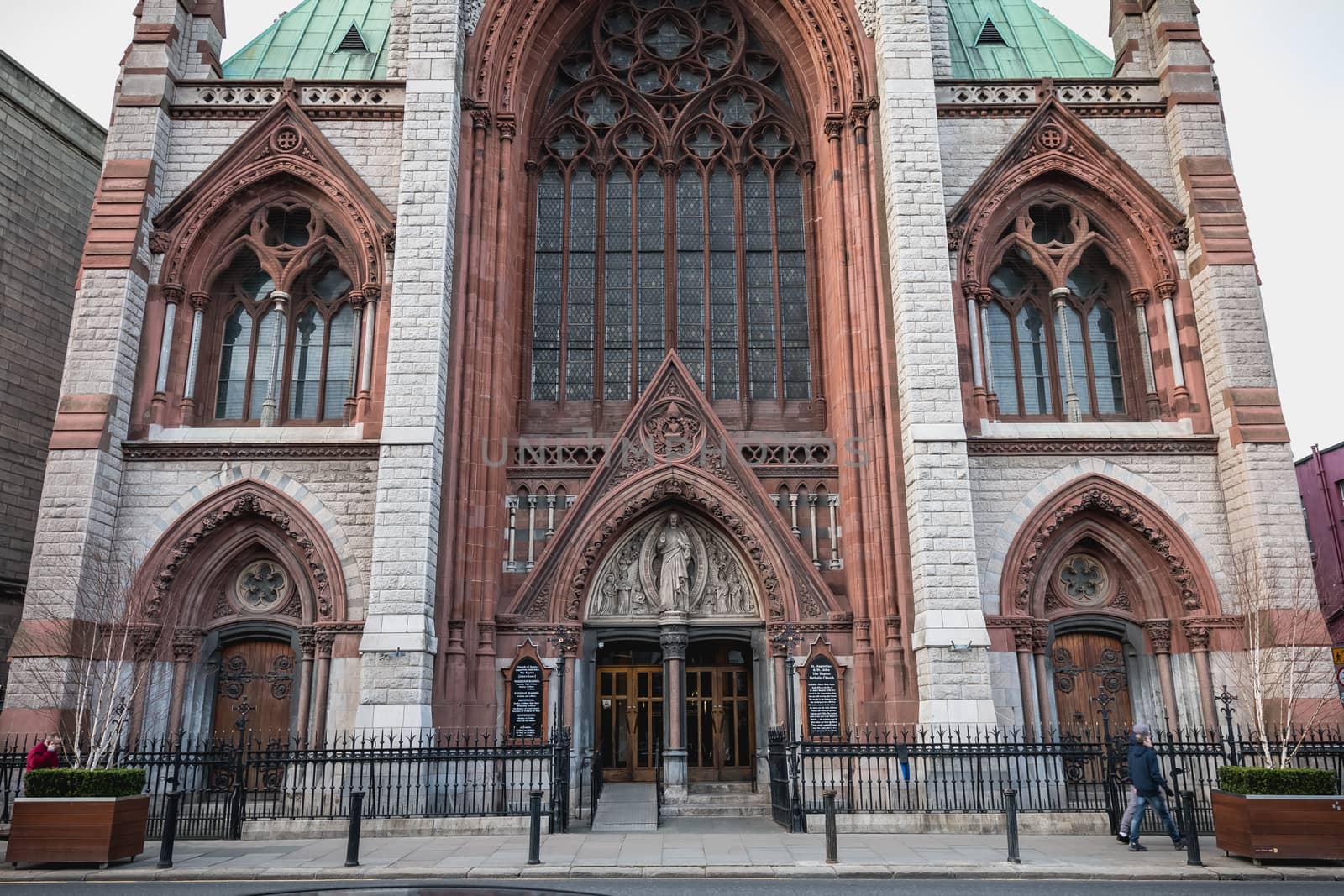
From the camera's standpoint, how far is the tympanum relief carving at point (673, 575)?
2033 cm

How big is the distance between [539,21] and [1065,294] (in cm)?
1331

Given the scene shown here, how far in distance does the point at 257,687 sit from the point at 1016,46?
23639 mm

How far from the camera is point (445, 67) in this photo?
21.1 meters

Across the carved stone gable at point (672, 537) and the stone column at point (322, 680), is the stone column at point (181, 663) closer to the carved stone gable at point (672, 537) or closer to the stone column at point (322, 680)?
the stone column at point (322, 680)

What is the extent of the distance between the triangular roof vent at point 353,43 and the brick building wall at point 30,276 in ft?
26.5

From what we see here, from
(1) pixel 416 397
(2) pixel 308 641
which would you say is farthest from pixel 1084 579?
(2) pixel 308 641

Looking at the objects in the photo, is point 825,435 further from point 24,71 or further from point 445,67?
point 24,71

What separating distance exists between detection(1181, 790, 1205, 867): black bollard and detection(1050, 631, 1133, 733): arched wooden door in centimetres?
707

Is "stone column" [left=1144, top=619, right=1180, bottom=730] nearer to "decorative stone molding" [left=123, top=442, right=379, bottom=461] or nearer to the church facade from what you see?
the church facade

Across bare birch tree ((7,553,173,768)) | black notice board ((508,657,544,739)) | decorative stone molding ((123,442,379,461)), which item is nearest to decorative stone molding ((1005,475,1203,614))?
black notice board ((508,657,544,739))

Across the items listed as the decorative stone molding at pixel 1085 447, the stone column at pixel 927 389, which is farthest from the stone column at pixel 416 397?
the decorative stone molding at pixel 1085 447

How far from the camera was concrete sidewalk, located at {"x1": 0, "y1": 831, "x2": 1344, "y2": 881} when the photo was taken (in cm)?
1177

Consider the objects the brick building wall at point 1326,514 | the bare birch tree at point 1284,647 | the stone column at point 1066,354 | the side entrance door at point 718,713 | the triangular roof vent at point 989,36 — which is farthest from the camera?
the brick building wall at point 1326,514

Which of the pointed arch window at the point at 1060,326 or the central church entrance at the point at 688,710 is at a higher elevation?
the pointed arch window at the point at 1060,326
